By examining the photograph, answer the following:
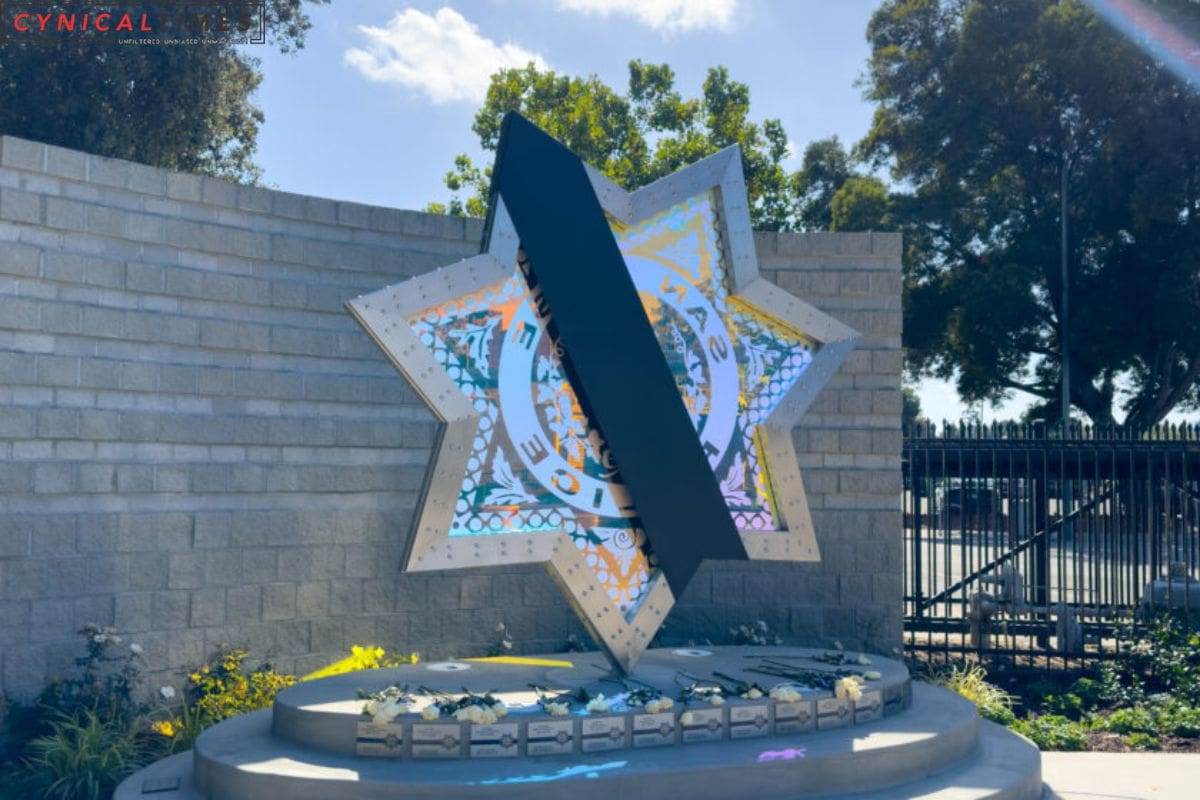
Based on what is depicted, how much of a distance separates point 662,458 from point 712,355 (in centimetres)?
95

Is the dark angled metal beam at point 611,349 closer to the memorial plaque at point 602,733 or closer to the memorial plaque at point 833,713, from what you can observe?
the memorial plaque at point 833,713

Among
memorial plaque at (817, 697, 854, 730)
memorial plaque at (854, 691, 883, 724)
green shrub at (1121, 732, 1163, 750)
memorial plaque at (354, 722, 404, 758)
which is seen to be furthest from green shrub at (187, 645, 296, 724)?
green shrub at (1121, 732, 1163, 750)

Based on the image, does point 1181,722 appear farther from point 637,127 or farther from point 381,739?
point 637,127

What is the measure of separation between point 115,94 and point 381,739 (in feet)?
43.3

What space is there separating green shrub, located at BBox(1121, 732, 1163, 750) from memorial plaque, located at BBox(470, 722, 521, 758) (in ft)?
18.5

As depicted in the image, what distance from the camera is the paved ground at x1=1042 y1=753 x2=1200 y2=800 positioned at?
7.66m

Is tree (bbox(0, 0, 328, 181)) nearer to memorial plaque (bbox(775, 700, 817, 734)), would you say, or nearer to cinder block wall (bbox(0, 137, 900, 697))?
cinder block wall (bbox(0, 137, 900, 697))

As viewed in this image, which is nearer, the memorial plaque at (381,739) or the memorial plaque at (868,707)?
the memorial plaque at (381,739)

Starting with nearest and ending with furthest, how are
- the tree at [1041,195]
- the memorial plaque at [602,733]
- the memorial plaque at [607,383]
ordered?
1. the memorial plaque at [602,733]
2. the memorial plaque at [607,383]
3. the tree at [1041,195]

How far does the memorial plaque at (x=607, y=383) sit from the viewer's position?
7168mm

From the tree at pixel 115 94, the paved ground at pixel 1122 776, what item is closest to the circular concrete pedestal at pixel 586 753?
the paved ground at pixel 1122 776

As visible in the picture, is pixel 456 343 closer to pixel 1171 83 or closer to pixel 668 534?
pixel 668 534

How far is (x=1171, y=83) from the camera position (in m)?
25.0

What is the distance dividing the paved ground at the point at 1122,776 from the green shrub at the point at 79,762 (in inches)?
232
